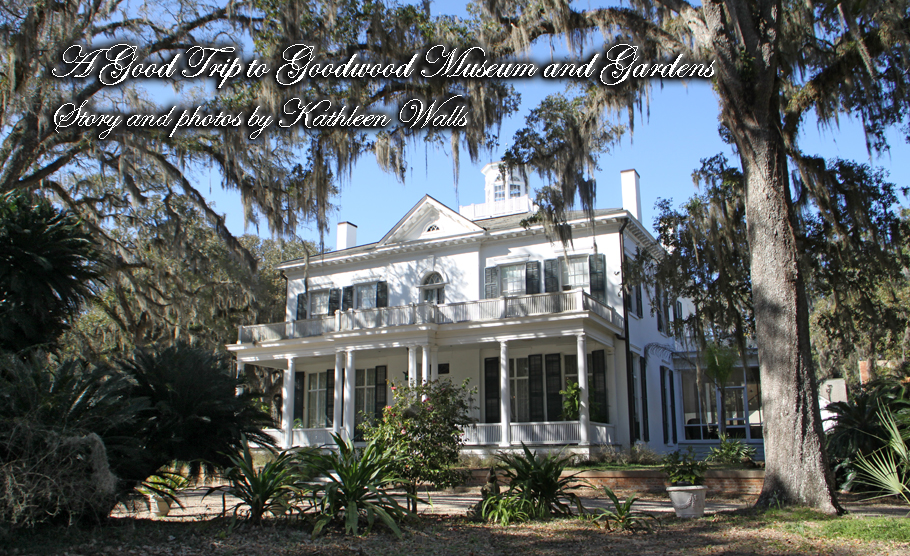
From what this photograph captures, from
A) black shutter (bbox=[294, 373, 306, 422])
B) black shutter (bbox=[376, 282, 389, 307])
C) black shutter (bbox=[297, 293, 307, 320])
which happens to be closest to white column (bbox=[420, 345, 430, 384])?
black shutter (bbox=[376, 282, 389, 307])

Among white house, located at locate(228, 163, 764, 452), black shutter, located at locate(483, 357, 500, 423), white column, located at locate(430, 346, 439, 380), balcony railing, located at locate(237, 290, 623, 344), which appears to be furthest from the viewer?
black shutter, located at locate(483, 357, 500, 423)

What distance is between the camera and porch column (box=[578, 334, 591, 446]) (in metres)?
16.9

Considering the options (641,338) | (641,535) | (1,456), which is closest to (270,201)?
(1,456)

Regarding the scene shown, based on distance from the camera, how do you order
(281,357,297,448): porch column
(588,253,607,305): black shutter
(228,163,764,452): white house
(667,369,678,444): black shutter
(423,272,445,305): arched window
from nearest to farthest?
1. (228,163,764,452): white house
2. (588,253,607,305): black shutter
3. (281,357,297,448): porch column
4. (423,272,445,305): arched window
5. (667,369,678,444): black shutter

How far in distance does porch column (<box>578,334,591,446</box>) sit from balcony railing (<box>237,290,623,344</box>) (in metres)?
1.07

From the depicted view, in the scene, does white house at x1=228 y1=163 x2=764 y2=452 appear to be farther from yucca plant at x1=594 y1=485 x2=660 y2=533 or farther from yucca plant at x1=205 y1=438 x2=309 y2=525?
yucca plant at x1=205 y1=438 x2=309 y2=525

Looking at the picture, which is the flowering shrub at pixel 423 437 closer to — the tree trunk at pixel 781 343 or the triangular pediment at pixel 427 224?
the tree trunk at pixel 781 343

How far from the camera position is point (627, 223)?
766 inches

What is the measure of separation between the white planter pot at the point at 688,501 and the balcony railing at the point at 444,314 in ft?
31.9

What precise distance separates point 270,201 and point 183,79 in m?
3.15

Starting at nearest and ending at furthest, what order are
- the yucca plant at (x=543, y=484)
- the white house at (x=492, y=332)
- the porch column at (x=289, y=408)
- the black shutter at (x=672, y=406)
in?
1. the yucca plant at (x=543, y=484)
2. the white house at (x=492, y=332)
3. the porch column at (x=289, y=408)
4. the black shutter at (x=672, y=406)

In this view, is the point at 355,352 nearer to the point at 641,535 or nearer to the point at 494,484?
the point at 494,484

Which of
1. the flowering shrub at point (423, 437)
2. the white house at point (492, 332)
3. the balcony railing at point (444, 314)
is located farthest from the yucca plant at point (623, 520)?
the balcony railing at point (444, 314)

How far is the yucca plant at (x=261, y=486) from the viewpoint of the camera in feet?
21.6
